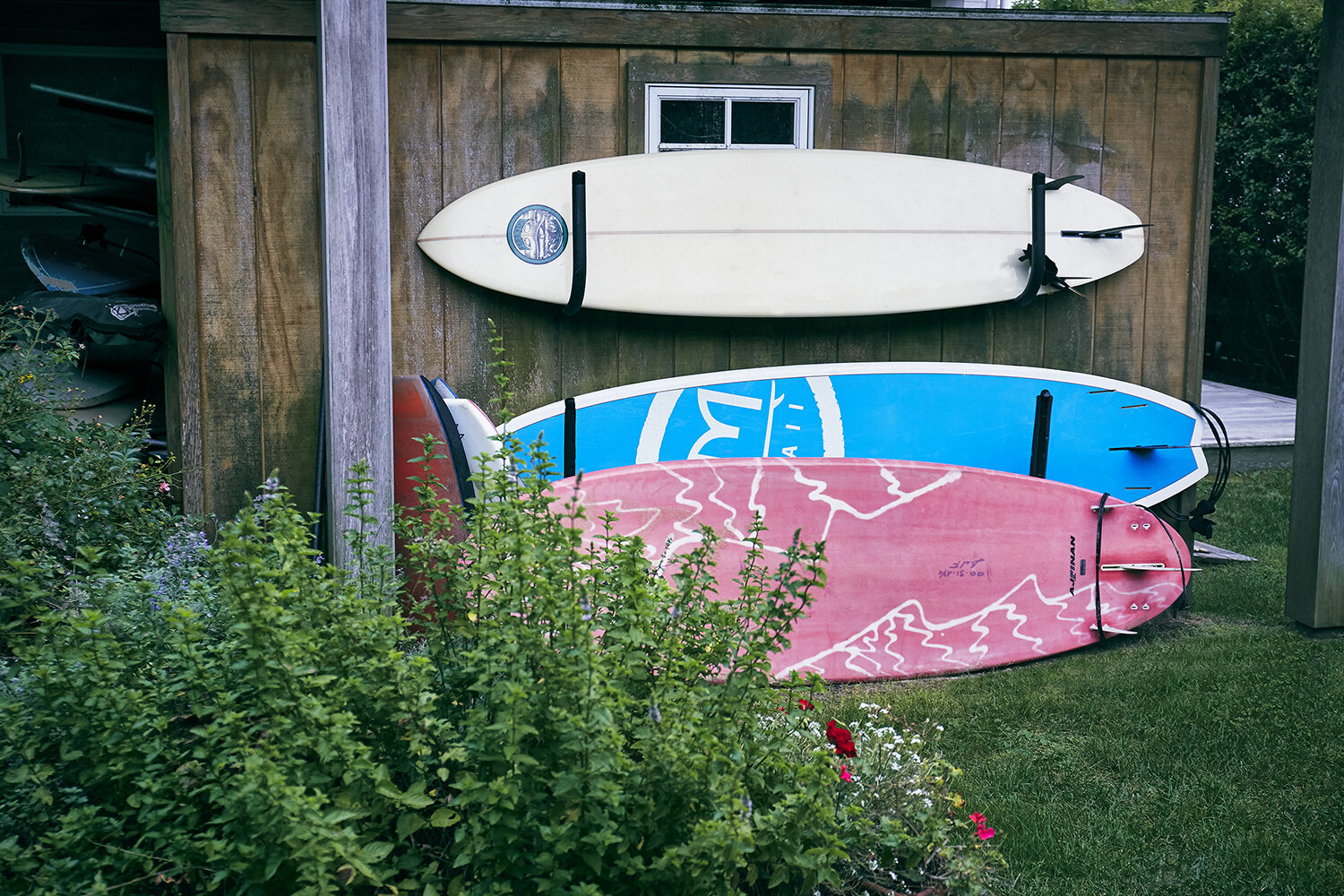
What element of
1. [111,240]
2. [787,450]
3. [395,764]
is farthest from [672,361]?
[111,240]

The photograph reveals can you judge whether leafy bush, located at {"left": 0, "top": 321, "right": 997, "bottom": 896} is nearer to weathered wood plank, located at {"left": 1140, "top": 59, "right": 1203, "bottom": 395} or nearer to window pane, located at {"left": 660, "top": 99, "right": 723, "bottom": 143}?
window pane, located at {"left": 660, "top": 99, "right": 723, "bottom": 143}

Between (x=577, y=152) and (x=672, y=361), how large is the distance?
798 mm

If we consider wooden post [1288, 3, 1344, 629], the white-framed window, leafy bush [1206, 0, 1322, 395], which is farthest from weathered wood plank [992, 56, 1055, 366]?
leafy bush [1206, 0, 1322, 395]

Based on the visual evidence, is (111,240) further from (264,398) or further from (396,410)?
(396,410)

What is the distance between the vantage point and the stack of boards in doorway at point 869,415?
3.79 metres

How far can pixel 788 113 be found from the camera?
4055mm

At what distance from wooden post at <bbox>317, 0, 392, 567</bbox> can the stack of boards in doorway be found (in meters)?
0.77

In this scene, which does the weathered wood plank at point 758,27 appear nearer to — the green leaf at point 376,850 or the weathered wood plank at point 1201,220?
the weathered wood plank at point 1201,220

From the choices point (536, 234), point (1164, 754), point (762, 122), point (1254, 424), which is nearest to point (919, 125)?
point (762, 122)

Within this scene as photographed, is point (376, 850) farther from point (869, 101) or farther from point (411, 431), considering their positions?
point (869, 101)

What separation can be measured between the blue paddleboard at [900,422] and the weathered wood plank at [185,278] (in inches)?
40.5

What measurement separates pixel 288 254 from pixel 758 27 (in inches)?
70.0

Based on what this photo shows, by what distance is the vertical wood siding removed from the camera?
143 inches

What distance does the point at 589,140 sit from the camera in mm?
3887
